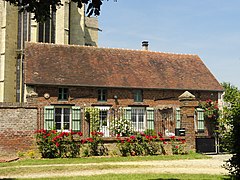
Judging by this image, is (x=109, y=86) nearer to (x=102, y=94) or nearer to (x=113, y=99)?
(x=102, y=94)

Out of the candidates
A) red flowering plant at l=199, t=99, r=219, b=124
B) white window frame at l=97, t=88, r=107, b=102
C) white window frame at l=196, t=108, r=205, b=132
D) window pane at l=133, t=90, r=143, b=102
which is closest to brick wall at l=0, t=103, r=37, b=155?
white window frame at l=97, t=88, r=107, b=102

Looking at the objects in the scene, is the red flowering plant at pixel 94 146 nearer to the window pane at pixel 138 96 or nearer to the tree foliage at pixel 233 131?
the tree foliage at pixel 233 131

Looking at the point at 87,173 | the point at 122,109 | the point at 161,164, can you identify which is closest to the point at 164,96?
the point at 122,109

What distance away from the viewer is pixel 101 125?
21.2 m

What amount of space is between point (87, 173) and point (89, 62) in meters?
13.8

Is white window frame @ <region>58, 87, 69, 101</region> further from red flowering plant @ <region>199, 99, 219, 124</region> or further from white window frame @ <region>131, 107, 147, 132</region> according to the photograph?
red flowering plant @ <region>199, 99, 219, 124</region>

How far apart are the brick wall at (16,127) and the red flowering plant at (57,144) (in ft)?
1.51

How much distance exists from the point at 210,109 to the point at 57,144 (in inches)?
502

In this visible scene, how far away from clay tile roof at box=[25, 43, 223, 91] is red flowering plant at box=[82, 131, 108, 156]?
21.4 ft

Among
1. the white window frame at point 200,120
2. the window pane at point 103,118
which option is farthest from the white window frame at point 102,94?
A: the white window frame at point 200,120

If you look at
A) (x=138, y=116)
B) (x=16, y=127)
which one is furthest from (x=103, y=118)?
(x=16, y=127)

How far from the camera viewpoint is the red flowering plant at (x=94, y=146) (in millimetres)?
14891

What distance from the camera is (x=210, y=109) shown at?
2316cm

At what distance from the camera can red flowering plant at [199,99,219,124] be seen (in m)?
23.1
